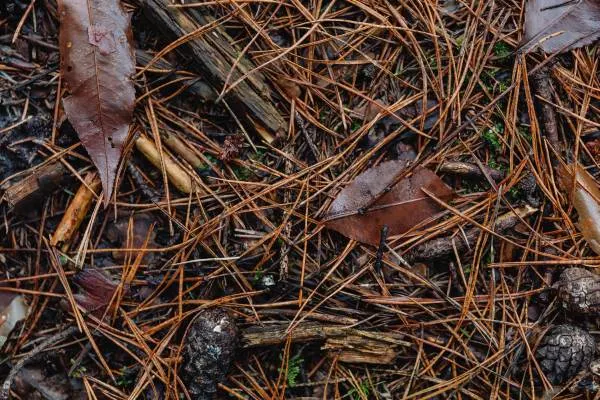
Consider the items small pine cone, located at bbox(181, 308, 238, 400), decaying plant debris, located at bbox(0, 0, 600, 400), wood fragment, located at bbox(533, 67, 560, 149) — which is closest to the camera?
small pine cone, located at bbox(181, 308, 238, 400)

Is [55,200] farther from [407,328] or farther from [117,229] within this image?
[407,328]

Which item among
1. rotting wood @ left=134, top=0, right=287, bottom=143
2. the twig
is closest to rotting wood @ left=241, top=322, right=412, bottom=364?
the twig

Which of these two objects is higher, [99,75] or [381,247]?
[99,75]

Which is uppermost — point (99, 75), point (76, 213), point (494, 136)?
point (99, 75)

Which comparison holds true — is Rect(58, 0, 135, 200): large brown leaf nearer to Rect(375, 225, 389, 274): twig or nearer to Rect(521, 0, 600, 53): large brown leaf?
Rect(375, 225, 389, 274): twig

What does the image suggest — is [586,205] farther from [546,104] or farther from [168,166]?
[168,166]

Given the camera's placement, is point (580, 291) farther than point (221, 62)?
No

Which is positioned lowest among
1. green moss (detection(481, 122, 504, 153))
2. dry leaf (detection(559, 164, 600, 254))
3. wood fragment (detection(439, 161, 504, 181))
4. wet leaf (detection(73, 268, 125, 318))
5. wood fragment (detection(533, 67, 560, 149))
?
A: wet leaf (detection(73, 268, 125, 318))

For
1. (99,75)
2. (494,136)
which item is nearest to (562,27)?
(494,136)
